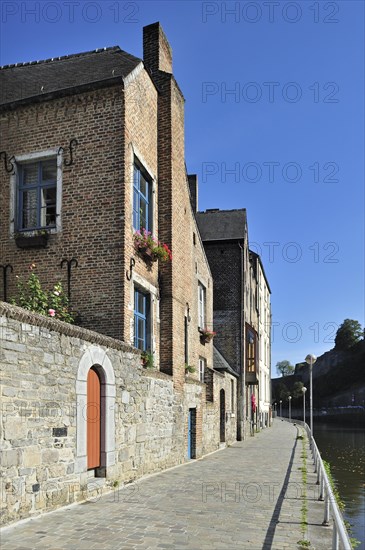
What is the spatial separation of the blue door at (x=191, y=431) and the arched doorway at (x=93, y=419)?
7534mm

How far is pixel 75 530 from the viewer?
7035mm

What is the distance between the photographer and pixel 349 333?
118m

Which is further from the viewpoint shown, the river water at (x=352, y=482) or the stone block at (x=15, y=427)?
the river water at (x=352, y=482)

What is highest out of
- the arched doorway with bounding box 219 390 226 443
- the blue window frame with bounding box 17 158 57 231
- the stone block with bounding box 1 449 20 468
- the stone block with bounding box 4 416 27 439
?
the blue window frame with bounding box 17 158 57 231

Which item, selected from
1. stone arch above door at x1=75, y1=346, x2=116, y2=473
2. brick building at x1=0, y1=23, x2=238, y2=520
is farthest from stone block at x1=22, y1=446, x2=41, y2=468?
brick building at x1=0, y1=23, x2=238, y2=520

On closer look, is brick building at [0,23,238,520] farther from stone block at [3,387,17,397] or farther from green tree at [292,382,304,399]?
green tree at [292,382,304,399]

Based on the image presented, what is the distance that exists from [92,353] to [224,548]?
4308 millimetres

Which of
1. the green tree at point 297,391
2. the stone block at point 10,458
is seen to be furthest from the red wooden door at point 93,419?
the green tree at point 297,391

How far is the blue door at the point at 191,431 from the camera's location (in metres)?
17.4

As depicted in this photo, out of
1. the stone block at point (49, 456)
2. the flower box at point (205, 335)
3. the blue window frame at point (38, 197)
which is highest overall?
the blue window frame at point (38, 197)

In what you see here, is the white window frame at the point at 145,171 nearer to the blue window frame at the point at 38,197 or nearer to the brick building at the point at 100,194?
the brick building at the point at 100,194

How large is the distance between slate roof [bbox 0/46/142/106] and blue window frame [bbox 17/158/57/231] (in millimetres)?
1631

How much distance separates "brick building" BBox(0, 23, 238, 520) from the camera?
12422 millimetres

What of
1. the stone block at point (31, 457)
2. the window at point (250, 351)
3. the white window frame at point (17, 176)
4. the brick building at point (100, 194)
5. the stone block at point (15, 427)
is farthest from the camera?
the window at point (250, 351)
